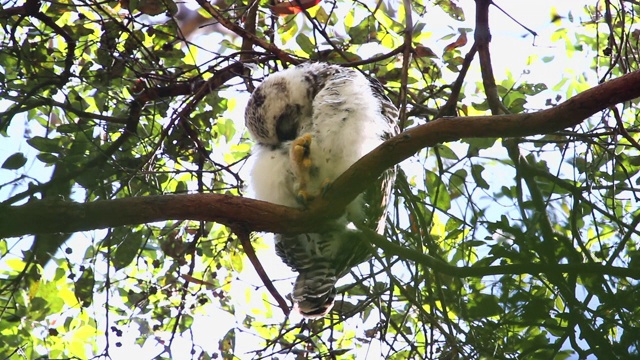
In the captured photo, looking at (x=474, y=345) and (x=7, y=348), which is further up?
(x=7, y=348)

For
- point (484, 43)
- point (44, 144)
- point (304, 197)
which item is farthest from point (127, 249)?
point (484, 43)

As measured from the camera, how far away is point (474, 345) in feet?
5.49

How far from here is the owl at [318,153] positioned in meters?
2.75

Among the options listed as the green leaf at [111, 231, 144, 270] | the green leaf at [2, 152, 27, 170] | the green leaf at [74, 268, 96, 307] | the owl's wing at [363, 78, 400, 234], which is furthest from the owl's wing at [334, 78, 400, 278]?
the green leaf at [2, 152, 27, 170]

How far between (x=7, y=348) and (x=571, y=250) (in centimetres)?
225

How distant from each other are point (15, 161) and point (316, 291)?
1259 mm

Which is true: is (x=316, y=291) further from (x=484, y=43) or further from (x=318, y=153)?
(x=484, y=43)

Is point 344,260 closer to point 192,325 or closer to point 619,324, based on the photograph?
point 192,325

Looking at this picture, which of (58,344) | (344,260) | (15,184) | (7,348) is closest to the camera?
(15,184)

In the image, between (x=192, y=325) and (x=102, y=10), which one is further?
(x=192, y=325)

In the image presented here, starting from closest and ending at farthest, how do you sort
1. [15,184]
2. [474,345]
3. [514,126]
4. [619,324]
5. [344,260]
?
[619,324]
[474,345]
[15,184]
[514,126]
[344,260]

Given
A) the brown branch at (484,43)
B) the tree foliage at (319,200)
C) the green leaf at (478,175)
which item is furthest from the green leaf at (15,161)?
the brown branch at (484,43)

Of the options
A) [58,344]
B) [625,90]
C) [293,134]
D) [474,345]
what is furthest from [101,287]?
[625,90]

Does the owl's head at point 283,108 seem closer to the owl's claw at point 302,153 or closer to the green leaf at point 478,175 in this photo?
the owl's claw at point 302,153
